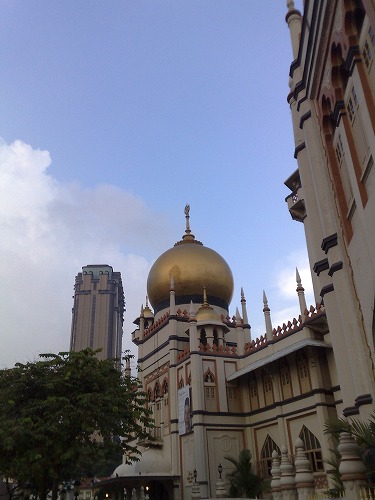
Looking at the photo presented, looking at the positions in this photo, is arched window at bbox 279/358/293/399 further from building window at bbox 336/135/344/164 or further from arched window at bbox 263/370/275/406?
building window at bbox 336/135/344/164

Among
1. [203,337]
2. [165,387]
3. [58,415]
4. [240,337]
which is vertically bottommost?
[58,415]

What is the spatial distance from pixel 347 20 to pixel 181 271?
21673 millimetres

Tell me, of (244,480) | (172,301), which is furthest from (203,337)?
(244,480)

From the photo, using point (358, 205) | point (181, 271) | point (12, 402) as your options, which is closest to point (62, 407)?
point (12, 402)

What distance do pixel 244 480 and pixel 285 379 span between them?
14.1 feet

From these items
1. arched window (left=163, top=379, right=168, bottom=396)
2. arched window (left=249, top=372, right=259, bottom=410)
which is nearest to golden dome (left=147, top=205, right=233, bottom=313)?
arched window (left=163, top=379, right=168, bottom=396)

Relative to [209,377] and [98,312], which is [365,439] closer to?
[209,377]

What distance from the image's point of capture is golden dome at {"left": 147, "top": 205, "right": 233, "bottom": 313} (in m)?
29.2

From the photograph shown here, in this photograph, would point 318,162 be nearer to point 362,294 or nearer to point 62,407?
point 362,294

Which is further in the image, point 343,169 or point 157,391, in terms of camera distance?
point 157,391

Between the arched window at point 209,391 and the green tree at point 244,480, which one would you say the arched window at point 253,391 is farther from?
the green tree at point 244,480

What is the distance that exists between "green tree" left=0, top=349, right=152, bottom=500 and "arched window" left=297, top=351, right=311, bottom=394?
22.0 feet

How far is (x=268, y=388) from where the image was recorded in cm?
2212

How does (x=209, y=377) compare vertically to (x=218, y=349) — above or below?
below
